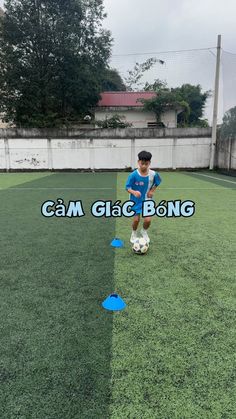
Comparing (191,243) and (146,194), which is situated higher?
(146,194)

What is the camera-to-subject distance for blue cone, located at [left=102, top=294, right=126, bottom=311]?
2775mm

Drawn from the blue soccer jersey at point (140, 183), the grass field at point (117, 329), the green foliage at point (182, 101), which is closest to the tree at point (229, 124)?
the green foliage at point (182, 101)

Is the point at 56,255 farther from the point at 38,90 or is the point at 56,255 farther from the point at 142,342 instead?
the point at 38,90

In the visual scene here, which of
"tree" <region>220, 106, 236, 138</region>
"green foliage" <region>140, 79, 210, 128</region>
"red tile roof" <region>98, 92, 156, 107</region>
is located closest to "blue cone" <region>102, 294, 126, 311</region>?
"tree" <region>220, 106, 236, 138</region>

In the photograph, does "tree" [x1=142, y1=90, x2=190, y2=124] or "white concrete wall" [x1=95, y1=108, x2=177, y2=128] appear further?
"white concrete wall" [x1=95, y1=108, x2=177, y2=128]

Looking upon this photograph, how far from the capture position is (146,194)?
15.0 feet

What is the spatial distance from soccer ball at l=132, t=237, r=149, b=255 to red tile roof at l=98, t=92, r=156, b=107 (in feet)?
76.4

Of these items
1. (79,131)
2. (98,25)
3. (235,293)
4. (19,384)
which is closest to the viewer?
(19,384)

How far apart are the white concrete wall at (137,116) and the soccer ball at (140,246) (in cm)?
2297

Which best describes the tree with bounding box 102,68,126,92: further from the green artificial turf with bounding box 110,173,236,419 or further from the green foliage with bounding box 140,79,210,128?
the green artificial turf with bounding box 110,173,236,419

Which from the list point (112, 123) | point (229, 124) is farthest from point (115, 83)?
point (229, 124)

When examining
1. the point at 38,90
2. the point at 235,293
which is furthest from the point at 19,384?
the point at 38,90

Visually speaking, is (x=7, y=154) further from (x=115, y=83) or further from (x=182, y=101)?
(x=115, y=83)

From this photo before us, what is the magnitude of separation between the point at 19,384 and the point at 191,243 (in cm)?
350
